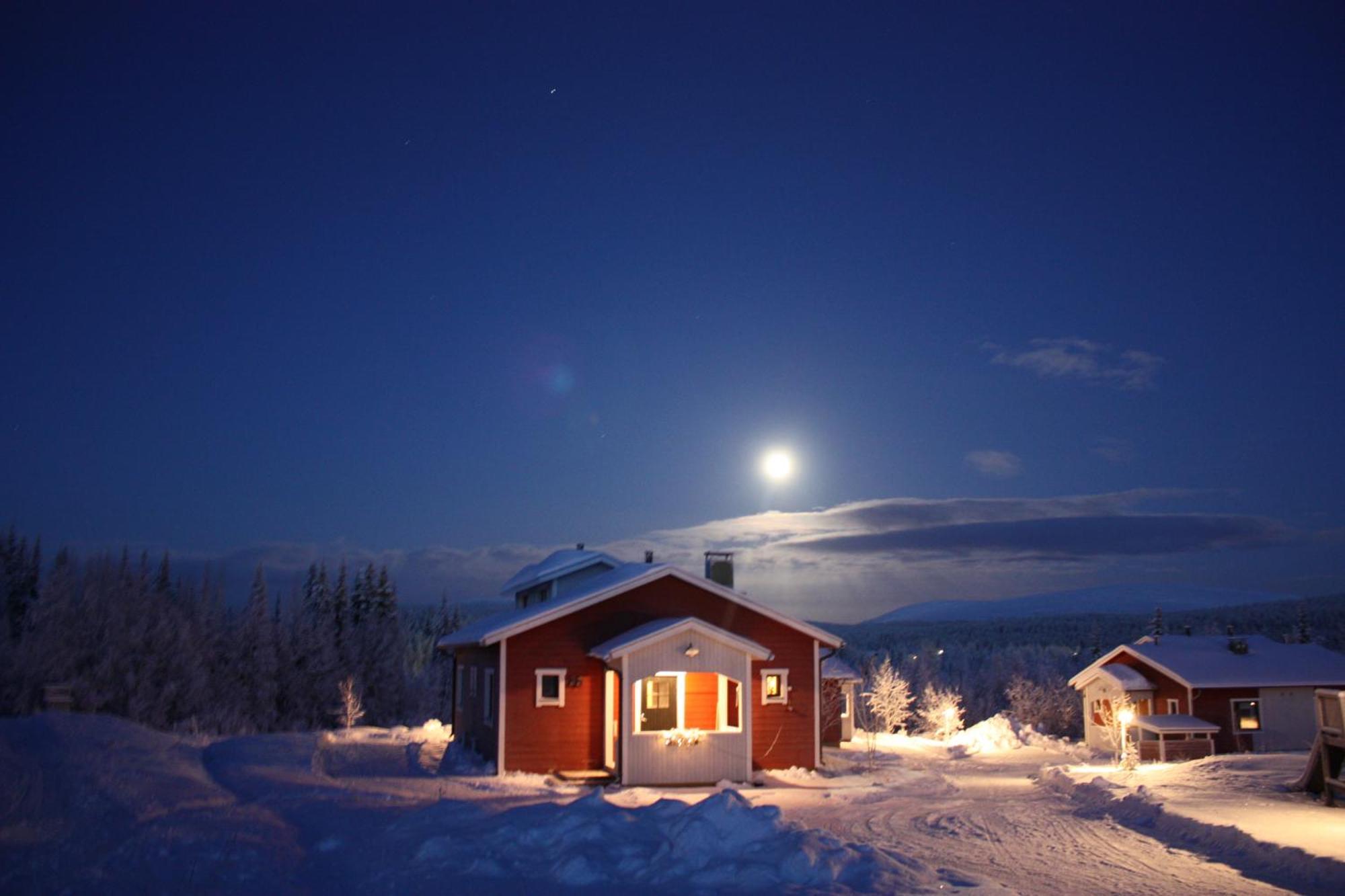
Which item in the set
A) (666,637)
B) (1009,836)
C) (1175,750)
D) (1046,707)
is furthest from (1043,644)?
(1009,836)

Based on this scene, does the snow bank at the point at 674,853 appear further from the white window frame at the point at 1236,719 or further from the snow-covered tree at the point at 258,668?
the snow-covered tree at the point at 258,668

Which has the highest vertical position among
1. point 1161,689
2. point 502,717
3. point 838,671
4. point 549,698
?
point 838,671

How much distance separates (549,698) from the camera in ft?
77.0

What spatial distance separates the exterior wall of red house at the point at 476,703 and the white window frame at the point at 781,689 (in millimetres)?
6372

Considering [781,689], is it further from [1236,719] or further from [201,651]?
[201,651]

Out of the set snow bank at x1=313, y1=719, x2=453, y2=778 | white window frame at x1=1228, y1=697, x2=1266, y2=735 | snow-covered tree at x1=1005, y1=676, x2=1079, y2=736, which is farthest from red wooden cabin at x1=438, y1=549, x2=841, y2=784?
snow-covered tree at x1=1005, y1=676, x2=1079, y2=736

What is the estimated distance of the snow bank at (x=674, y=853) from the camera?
11484 mm

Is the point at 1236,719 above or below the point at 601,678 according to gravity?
below

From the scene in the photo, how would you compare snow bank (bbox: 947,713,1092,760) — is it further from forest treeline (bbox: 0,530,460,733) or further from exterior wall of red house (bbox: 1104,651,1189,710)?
forest treeline (bbox: 0,530,460,733)

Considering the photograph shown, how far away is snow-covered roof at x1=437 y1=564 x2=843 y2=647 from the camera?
23.2 m

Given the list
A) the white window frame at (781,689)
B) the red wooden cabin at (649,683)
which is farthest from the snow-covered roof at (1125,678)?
the white window frame at (781,689)

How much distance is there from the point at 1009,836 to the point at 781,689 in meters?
9.71

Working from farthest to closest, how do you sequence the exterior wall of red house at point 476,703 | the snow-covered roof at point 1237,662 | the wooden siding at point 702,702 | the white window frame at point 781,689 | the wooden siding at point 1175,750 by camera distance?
the snow-covered roof at point 1237,662 → the wooden siding at point 1175,750 → the wooden siding at point 702,702 → the white window frame at point 781,689 → the exterior wall of red house at point 476,703

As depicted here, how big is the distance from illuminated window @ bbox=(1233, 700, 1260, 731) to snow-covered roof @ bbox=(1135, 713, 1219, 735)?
1080mm
